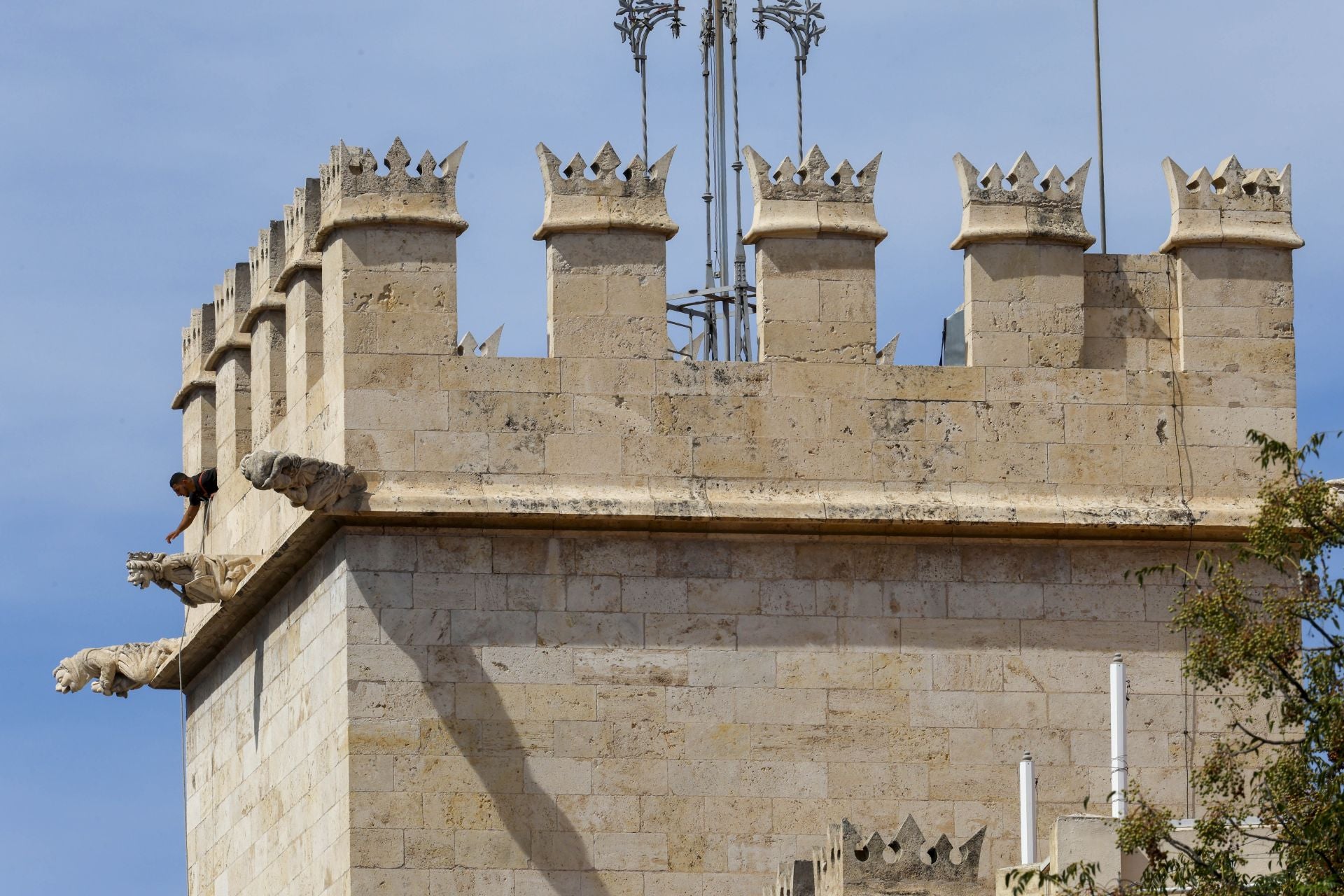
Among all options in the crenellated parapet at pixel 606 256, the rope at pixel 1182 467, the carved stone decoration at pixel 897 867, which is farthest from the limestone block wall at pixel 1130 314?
the carved stone decoration at pixel 897 867

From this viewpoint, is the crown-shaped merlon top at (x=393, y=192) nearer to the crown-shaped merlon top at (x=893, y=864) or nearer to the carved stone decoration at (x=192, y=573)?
the carved stone decoration at (x=192, y=573)

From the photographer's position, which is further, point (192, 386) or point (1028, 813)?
point (192, 386)

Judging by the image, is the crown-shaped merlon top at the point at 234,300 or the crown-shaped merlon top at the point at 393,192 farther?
the crown-shaped merlon top at the point at 234,300

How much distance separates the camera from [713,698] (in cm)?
2597

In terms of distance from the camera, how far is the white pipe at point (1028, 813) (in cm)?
2289

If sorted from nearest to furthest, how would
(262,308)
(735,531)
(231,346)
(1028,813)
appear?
1. (1028,813)
2. (735,531)
3. (262,308)
4. (231,346)

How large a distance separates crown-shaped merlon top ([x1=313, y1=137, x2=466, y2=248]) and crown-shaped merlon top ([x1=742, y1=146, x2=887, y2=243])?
2.09 metres

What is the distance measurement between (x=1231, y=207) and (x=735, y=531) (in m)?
4.42

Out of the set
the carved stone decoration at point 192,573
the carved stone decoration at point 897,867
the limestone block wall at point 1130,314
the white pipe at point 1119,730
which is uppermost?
the limestone block wall at point 1130,314

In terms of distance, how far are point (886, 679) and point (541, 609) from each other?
96.0 inches

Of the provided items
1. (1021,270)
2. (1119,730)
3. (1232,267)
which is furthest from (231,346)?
(1119,730)

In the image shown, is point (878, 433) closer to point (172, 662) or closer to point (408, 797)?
point (408, 797)

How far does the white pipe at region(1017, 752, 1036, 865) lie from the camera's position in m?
22.9

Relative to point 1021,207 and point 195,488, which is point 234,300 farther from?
point 1021,207
